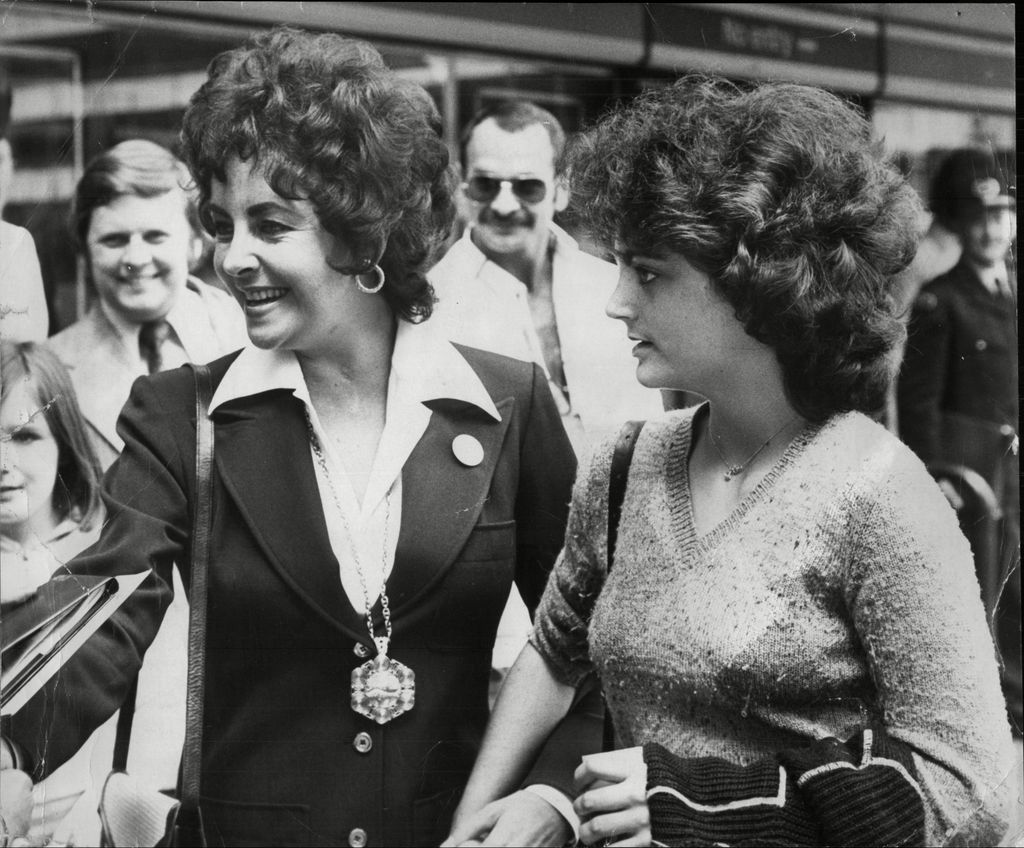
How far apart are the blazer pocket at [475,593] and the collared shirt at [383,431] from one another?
0.15 metres

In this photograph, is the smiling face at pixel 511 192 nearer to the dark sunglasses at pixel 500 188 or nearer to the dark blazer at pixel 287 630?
the dark sunglasses at pixel 500 188

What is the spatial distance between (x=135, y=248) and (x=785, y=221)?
151 cm

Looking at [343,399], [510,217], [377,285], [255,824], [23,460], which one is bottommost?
[255,824]

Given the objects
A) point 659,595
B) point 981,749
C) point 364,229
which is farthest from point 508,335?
point 981,749

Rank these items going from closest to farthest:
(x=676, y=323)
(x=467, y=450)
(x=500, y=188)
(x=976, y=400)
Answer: (x=676, y=323)
(x=467, y=450)
(x=500, y=188)
(x=976, y=400)

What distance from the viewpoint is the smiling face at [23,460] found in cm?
290

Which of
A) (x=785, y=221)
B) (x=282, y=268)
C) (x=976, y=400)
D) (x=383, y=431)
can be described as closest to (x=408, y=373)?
→ (x=383, y=431)

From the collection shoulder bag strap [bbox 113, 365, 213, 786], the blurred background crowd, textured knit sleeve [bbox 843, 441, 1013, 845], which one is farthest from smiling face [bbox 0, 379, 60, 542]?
textured knit sleeve [bbox 843, 441, 1013, 845]

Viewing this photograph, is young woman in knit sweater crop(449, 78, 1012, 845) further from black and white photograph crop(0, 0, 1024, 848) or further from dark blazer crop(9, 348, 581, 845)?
dark blazer crop(9, 348, 581, 845)

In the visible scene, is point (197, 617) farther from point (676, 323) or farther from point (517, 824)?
point (676, 323)

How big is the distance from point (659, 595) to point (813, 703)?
0.35 meters

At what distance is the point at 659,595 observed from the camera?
2.42 metres

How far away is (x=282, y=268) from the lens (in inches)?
111

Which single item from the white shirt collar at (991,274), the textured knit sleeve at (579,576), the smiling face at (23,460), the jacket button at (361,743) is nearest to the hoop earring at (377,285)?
the textured knit sleeve at (579,576)
